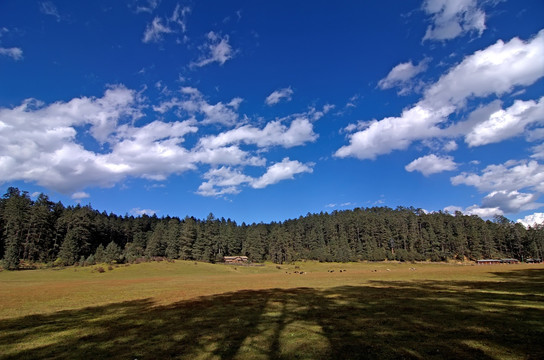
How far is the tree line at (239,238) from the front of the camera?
101000mm

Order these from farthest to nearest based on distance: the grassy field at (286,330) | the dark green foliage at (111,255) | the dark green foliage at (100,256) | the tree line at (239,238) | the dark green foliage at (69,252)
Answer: the tree line at (239,238) → the dark green foliage at (69,252) → the dark green foliage at (111,255) → the dark green foliage at (100,256) → the grassy field at (286,330)

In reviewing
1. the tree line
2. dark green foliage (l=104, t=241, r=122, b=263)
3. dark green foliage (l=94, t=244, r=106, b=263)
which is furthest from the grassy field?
the tree line

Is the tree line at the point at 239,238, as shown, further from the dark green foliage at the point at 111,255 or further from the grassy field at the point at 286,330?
the grassy field at the point at 286,330

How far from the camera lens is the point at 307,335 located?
13312 mm

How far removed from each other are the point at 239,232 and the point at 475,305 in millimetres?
155986

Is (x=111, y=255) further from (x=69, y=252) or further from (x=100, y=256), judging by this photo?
(x=69, y=252)

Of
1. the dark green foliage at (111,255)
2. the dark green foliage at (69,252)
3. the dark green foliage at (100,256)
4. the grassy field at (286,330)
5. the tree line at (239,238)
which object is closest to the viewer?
the grassy field at (286,330)

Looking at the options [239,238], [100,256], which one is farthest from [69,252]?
[239,238]

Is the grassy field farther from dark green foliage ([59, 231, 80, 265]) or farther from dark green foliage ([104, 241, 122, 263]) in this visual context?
dark green foliage ([59, 231, 80, 265])

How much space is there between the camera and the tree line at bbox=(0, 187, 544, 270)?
331 feet

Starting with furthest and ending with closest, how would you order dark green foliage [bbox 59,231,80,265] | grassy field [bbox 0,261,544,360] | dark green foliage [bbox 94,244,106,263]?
dark green foliage [bbox 59,231,80,265]
dark green foliage [bbox 94,244,106,263]
grassy field [bbox 0,261,544,360]

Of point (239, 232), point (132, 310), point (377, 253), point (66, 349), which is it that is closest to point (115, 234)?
point (239, 232)

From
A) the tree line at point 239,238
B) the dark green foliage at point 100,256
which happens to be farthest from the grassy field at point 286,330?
the tree line at point 239,238

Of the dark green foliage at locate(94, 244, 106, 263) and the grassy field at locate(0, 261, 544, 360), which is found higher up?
the dark green foliage at locate(94, 244, 106, 263)
